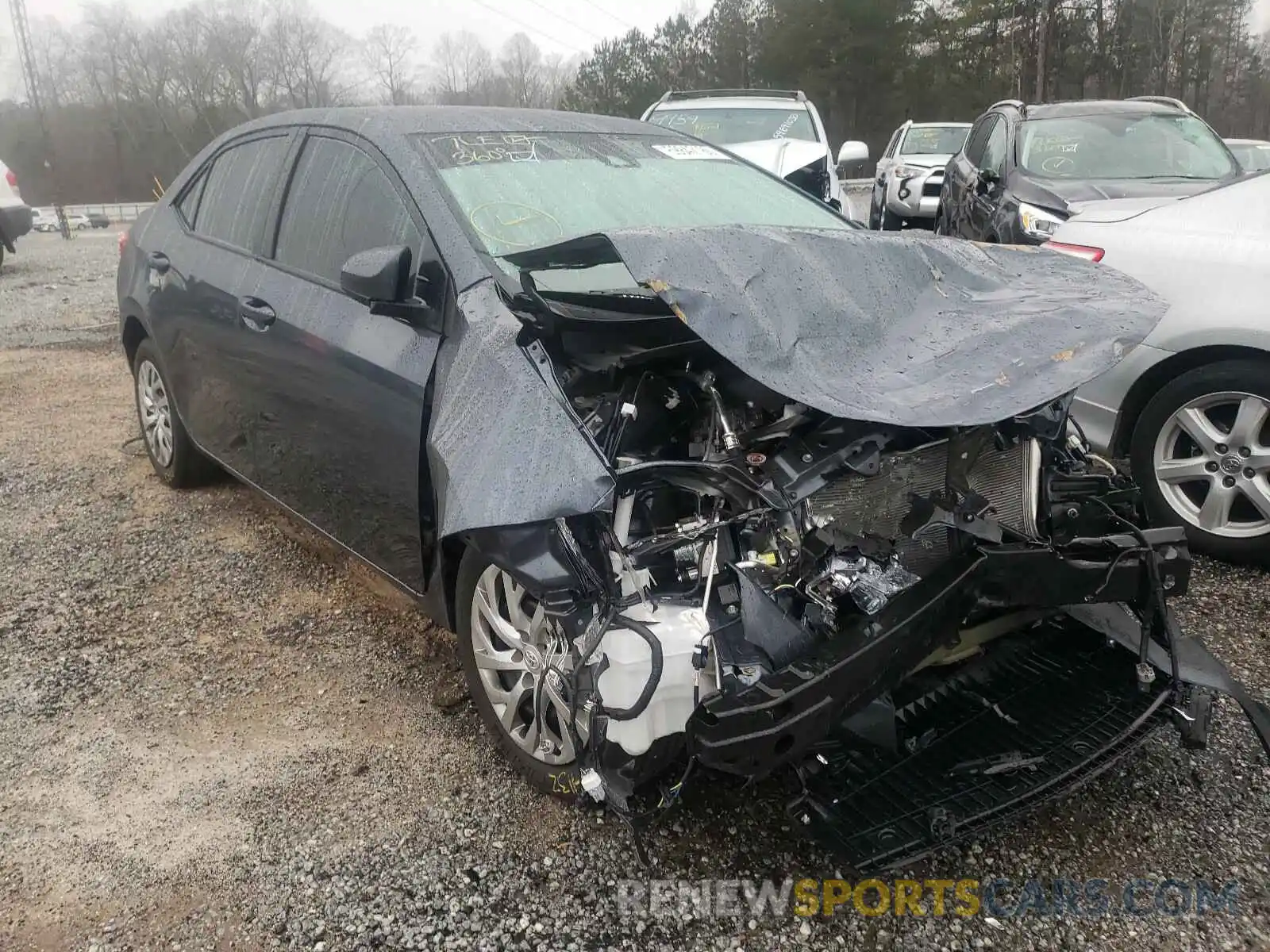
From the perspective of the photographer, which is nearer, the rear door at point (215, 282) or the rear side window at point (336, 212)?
the rear side window at point (336, 212)

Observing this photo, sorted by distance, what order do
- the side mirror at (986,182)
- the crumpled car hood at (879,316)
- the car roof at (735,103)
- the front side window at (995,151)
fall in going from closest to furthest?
the crumpled car hood at (879,316), the side mirror at (986,182), the front side window at (995,151), the car roof at (735,103)

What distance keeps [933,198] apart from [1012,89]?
952 inches

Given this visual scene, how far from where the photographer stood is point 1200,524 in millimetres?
3611

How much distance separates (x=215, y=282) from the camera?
12.5 feet

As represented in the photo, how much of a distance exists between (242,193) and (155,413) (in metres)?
1.50

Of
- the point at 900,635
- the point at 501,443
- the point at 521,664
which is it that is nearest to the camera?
the point at 900,635

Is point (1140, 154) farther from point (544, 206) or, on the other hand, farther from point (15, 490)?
point (15, 490)

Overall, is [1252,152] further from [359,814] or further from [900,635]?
[359,814]

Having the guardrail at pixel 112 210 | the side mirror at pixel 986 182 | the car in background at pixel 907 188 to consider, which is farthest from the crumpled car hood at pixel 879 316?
the guardrail at pixel 112 210

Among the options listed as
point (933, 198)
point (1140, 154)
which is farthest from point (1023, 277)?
point (933, 198)

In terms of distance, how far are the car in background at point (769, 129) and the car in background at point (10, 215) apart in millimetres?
9575

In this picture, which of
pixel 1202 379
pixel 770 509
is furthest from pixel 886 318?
pixel 1202 379

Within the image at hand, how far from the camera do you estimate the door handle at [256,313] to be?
335cm

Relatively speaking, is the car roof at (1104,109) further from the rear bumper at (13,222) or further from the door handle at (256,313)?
the rear bumper at (13,222)
